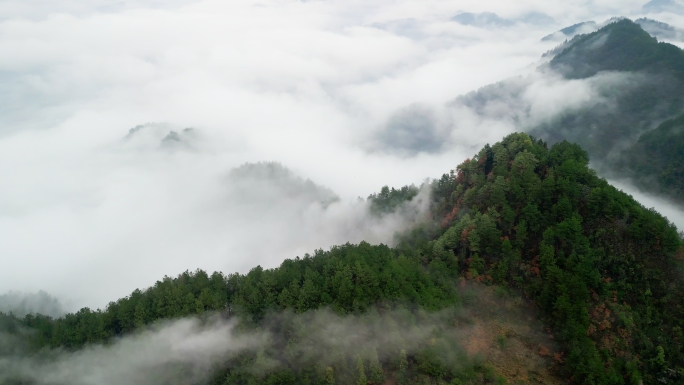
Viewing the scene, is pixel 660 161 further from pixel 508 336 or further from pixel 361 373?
pixel 361 373

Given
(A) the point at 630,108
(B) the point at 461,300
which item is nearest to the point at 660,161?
(A) the point at 630,108

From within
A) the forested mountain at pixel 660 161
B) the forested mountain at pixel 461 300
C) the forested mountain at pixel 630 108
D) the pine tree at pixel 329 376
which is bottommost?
the pine tree at pixel 329 376

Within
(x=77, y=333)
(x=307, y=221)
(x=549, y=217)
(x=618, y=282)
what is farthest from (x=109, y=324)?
(x=307, y=221)

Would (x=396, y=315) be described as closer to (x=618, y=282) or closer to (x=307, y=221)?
(x=618, y=282)

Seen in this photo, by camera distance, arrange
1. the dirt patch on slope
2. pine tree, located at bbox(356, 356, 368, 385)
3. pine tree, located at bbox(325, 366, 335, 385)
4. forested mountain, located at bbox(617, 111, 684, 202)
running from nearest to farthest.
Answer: pine tree, located at bbox(356, 356, 368, 385), pine tree, located at bbox(325, 366, 335, 385), the dirt patch on slope, forested mountain, located at bbox(617, 111, 684, 202)

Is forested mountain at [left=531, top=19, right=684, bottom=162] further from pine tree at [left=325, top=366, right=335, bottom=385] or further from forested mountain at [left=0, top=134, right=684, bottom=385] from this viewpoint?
pine tree at [left=325, top=366, right=335, bottom=385]

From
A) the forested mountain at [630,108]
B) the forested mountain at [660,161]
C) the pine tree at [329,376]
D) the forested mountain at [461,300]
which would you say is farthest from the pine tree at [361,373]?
the forested mountain at [630,108]

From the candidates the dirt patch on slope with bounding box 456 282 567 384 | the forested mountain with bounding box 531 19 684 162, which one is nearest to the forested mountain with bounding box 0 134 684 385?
the dirt patch on slope with bounding box 456 282 567 384

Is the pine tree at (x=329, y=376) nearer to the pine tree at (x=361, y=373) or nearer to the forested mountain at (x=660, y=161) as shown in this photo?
the pine tree at (x=361, y=373)

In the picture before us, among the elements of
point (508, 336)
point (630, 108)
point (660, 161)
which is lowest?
point (508, 336)
